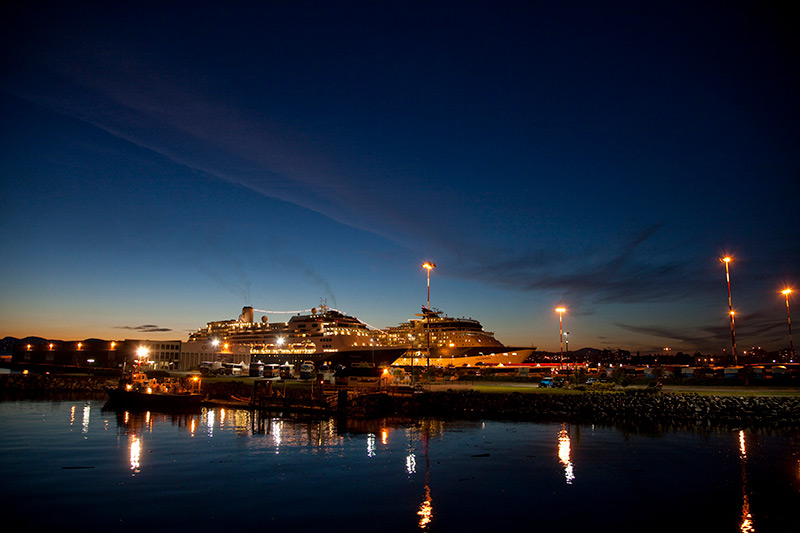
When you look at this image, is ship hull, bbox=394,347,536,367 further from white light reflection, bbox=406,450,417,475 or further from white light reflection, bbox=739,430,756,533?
white light reflection, bbox=739,430,756,533

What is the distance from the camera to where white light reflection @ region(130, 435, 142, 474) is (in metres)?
23.0

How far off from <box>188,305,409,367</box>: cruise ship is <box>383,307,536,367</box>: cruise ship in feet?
11.2

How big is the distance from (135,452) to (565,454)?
22.2 m

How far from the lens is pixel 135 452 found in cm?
2638

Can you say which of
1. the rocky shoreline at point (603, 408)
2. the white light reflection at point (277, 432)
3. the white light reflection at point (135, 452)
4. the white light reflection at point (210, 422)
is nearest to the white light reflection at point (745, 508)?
the rocky shoreline at point (603, 408)

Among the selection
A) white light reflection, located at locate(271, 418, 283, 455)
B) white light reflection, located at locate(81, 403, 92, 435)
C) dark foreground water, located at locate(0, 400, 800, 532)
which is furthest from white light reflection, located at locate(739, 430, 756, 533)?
white light reflection, located at locate(81, 403, 92, 435)

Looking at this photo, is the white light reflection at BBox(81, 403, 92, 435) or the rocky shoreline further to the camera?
the rocky shoreline

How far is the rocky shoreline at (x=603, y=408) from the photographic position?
3516cm

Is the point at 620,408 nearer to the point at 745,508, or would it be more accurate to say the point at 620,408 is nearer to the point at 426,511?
the point at 745,508

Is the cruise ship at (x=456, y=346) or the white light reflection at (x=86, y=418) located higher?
the cruise ship at (x=456, y=346)

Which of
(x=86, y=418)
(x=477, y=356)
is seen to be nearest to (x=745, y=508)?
(x=86, y=418)

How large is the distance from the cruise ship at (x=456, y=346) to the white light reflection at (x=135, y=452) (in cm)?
7301

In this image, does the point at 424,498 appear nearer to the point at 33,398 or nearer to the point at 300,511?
the point at 300,511

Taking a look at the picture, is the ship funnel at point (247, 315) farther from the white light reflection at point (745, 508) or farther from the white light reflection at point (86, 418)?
the white light reflection at point (745, 508)
